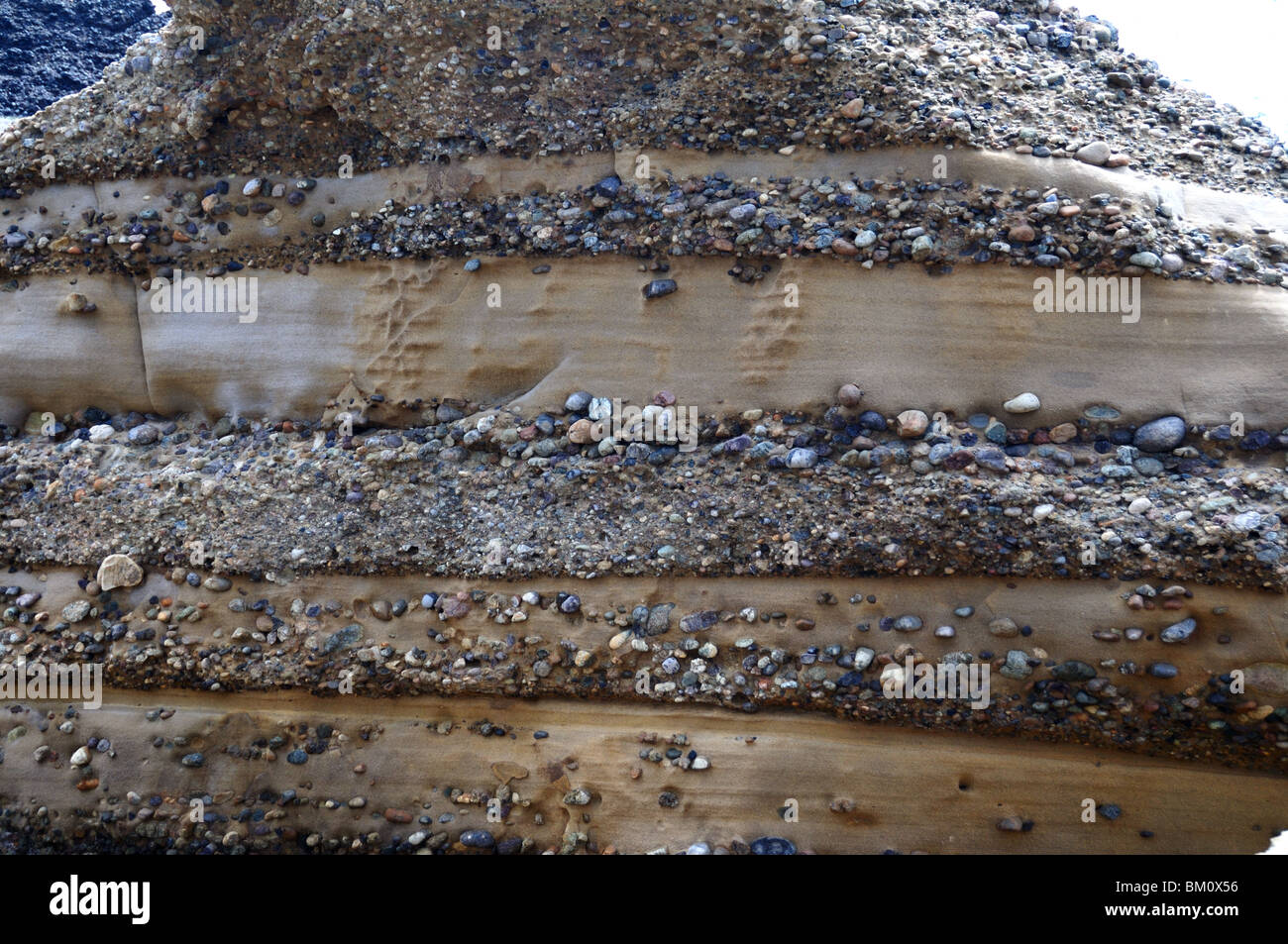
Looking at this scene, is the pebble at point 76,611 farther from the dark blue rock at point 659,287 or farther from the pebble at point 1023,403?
the pebble at point 1023,403

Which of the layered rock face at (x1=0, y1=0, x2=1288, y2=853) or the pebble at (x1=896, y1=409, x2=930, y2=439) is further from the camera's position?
the pebble at (x1=896, y1=409, x2=930, y2=439)

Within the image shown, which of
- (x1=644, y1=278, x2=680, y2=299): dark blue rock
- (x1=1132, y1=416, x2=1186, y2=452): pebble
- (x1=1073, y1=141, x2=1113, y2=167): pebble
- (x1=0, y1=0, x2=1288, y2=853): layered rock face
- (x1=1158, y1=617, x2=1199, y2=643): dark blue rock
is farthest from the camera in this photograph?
(x1=644, y1=278, x2=680, y2=299): dark blue rock

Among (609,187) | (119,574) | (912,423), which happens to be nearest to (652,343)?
(609,187)

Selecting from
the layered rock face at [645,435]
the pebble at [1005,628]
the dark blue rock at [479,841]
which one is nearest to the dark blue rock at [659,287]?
the layered rock face at [645,435]

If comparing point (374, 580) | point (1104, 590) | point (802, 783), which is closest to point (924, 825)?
point (802, 783)

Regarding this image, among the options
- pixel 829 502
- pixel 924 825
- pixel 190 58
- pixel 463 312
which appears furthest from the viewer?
pixel 190 58

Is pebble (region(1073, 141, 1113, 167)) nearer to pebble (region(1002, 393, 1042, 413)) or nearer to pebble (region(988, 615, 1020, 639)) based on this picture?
pebble (region(1002, 393, 1042, 413))

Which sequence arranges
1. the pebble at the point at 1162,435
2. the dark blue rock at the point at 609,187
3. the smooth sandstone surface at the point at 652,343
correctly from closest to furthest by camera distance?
the pebble at the point at 1162,435 < the smooth sandstone surface at the point at 652,343 < the dark blue rock at the point at 609,187

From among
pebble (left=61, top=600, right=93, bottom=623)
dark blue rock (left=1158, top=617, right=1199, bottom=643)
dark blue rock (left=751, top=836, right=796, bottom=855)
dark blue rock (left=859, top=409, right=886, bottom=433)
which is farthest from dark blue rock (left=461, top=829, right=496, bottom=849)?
dark blue rock (left=1158, top=617, right=1199, bottom=643)

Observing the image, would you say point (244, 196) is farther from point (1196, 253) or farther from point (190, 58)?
point (1196, 253)
